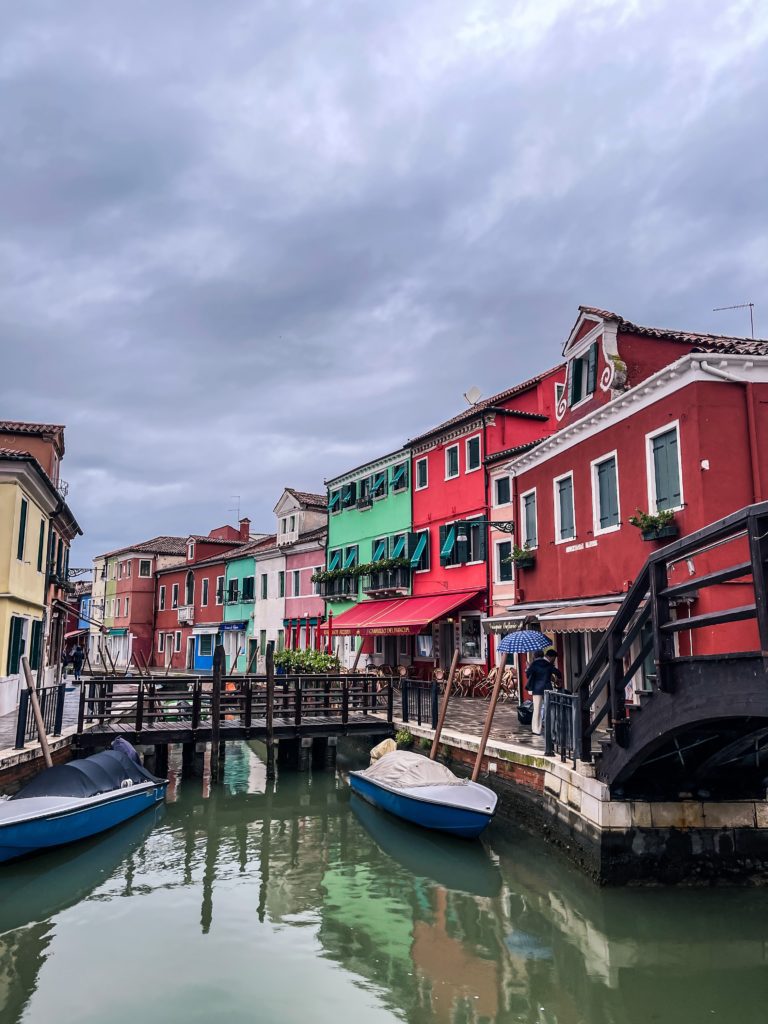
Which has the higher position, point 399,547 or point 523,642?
point 399,547

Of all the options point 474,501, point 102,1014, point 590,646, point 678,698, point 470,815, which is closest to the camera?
point 102,1014

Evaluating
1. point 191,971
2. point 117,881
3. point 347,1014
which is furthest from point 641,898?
point 117,881

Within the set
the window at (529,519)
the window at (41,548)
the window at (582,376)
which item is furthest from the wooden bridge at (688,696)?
the window at (41,548)

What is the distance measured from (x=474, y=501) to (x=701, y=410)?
12456mm

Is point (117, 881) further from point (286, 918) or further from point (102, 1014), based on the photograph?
point (102, 1014)

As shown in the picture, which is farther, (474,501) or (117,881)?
(474,501)

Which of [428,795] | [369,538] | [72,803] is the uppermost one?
[369,538]

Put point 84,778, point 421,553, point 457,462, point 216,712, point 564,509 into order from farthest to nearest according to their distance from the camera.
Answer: point 421,553
point 457,462
point 564,509
point 216,712
point 84,778

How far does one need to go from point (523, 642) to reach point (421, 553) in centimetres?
1302

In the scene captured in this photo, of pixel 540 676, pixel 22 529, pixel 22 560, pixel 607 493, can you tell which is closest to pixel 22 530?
pixel 22 529

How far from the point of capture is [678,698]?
714 cm

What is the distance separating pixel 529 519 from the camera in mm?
20281

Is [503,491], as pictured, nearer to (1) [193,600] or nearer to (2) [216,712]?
(2) [216,712]

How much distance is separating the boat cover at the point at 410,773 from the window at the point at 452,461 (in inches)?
554
